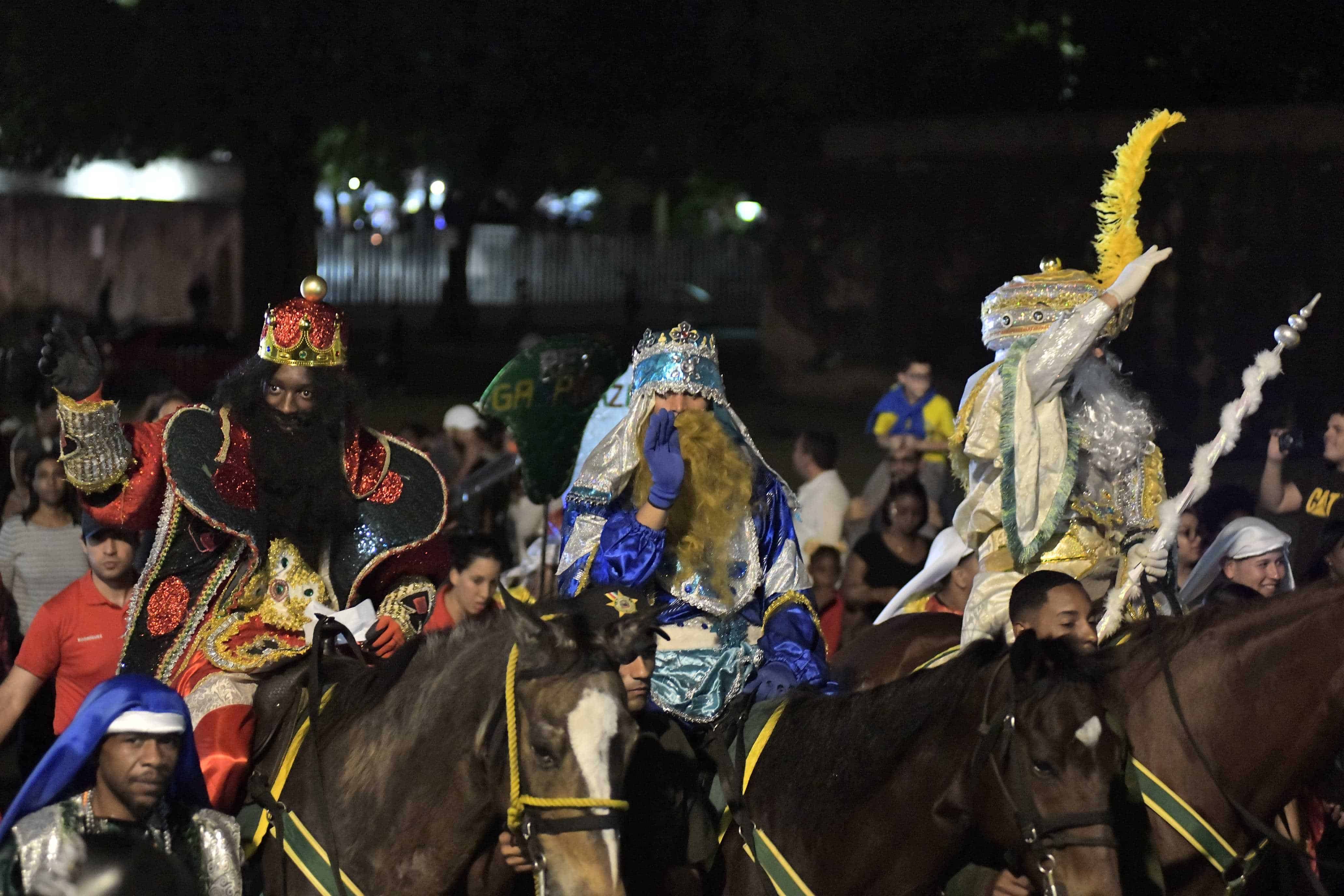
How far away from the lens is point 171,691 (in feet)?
13.8

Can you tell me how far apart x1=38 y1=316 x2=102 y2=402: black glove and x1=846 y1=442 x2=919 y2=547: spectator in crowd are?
5687 millimetres

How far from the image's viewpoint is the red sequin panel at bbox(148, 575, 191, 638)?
18.3 ft

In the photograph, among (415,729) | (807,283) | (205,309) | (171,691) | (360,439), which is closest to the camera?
(171,691)

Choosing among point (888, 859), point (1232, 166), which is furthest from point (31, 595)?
point (1232, 166)

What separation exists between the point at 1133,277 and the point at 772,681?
5.68ft

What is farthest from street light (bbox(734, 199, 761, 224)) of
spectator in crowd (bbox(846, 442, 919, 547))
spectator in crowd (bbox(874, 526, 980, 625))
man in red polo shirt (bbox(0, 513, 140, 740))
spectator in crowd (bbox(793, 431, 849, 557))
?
man in red polo shirt (bbox(0, 513, 140, 740))

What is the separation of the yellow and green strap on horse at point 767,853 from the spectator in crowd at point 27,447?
5.43m

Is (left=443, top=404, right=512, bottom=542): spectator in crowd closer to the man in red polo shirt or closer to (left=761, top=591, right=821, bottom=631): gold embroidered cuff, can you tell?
the man in red polo shirt

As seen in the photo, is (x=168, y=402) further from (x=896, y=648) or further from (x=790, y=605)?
(x=790, y=605)

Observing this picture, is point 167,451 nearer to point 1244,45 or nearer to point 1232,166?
point 1232,166

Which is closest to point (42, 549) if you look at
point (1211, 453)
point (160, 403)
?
point (160, 403)

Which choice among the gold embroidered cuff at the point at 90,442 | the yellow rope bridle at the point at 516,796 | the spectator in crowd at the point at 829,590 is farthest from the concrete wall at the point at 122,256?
the yellow rope bridle at the point at 516,796

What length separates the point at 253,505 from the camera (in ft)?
18.1

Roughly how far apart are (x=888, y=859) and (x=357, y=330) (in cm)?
3379
